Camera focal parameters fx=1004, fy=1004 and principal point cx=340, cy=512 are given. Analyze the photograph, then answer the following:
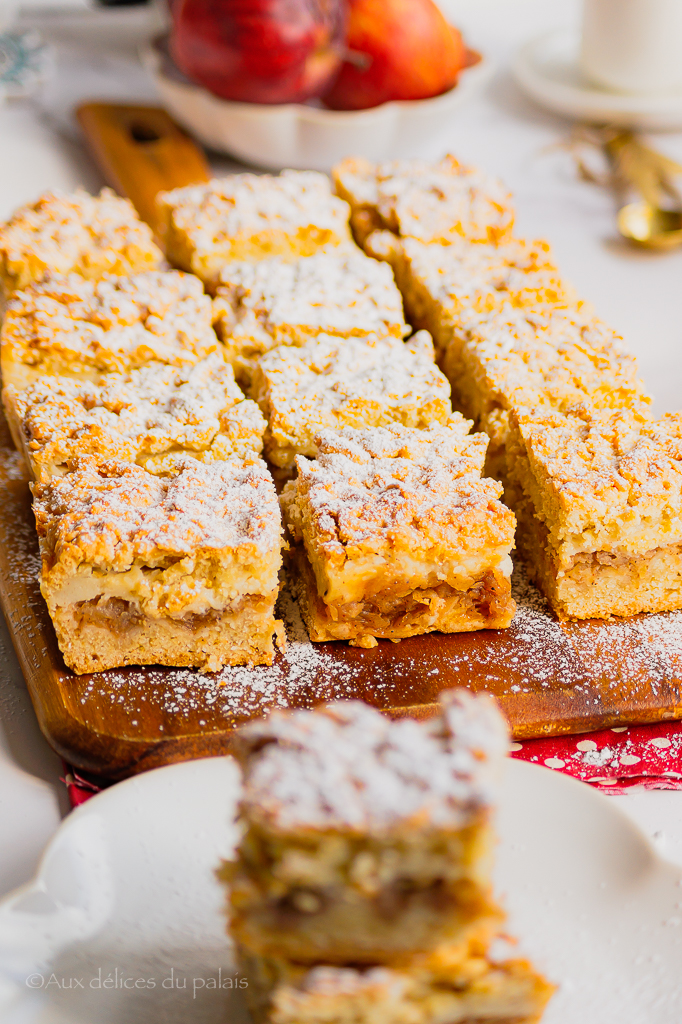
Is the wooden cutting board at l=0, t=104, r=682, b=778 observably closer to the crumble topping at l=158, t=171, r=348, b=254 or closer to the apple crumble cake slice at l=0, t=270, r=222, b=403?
the apple crumble cake slice at l=0, t=270, r=222, b=403

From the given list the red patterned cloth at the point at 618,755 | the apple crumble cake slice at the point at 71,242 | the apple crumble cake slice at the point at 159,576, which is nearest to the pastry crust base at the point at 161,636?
the apple crumble cake slice at the point at 159,576

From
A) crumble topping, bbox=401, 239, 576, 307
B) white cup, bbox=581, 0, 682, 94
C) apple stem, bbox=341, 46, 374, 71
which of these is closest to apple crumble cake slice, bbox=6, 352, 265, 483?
crumble topping, bbox=401, 239, 576, 307

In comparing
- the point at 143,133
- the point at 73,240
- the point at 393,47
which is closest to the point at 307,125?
the point at 393,47

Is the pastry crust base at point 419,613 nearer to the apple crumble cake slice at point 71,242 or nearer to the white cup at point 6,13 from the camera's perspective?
the apple crumble cake slice at point 71,242

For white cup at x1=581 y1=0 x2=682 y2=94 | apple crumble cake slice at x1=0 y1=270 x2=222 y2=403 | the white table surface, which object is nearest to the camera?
the white table surface

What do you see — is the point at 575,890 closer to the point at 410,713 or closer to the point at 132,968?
the point at 410,713

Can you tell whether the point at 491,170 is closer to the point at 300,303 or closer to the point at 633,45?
the point at 633,45
